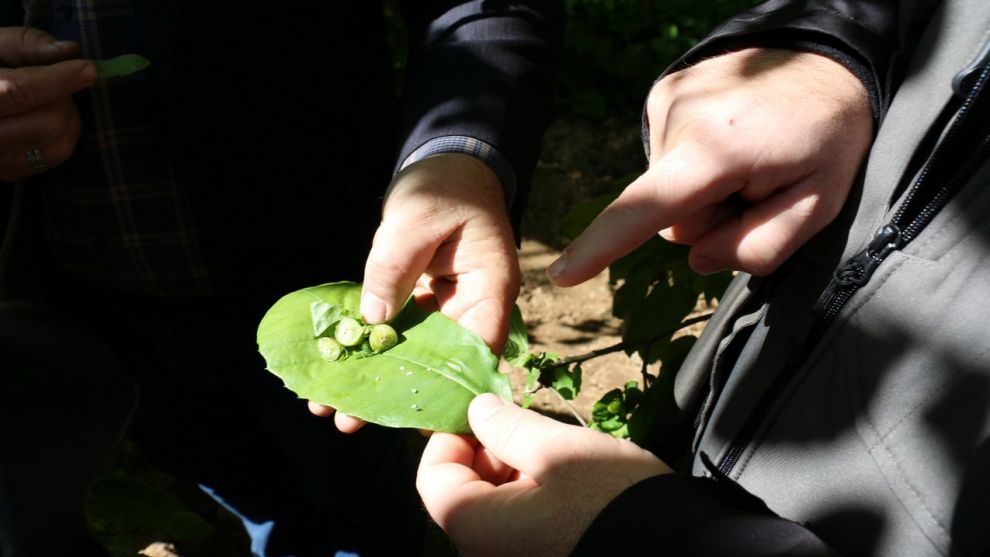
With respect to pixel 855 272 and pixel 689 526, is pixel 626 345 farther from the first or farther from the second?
pixel 689 526

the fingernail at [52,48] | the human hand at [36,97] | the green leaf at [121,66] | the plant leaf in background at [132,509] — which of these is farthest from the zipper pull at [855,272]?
the plant leaf in background at [132,509]

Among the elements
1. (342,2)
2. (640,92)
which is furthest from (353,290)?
(640,92)

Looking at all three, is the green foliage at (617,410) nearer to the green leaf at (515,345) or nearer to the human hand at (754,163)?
the green leaf at (515,345)

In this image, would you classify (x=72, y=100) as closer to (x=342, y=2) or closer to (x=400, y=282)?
(x=342, y=2)

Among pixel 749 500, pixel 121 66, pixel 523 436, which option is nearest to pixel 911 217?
pixel 749 500

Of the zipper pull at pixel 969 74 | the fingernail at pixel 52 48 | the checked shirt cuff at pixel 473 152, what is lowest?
the checked shirt cuff at pixel 473 152
